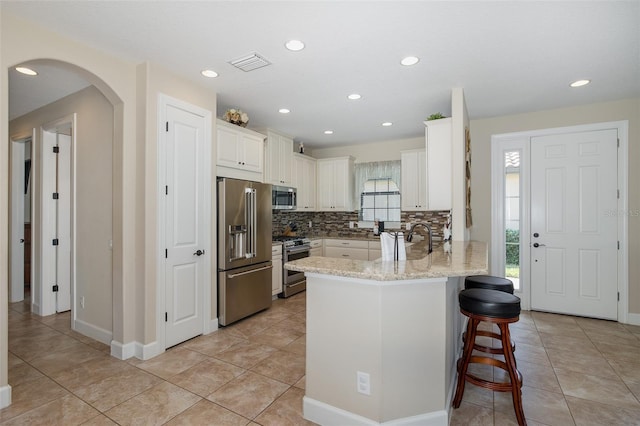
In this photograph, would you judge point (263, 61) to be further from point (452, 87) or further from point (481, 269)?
point (481, 269)

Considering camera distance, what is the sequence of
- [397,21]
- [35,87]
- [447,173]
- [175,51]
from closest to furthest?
[397,21] → [175,51] → [35,87] → [447,173]

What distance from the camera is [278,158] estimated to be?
496 centimetres

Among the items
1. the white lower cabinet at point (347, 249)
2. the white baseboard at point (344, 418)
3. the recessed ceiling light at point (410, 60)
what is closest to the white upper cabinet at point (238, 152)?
the white lower cabinet at point (347, 249)

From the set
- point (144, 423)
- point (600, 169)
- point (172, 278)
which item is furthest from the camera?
point (600, 169)

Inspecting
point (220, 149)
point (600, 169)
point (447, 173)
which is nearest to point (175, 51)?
point (220, 149)

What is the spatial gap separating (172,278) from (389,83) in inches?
115

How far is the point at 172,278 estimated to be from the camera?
2.98 m

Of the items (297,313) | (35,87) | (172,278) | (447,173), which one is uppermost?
(35,87)

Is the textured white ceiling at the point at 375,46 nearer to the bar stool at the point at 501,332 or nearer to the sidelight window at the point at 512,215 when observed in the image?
the sidelight window at the point at 512,215

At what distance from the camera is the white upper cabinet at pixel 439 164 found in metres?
3.46

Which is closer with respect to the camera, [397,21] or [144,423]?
[144,423]

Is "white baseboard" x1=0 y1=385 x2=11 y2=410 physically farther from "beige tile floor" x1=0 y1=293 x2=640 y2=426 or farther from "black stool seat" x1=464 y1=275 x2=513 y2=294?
"black stool seat" x1=464 y1=275 x2=513 y2=294

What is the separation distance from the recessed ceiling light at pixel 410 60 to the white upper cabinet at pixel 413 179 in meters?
2.56

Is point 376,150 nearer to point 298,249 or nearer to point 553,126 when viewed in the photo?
point 298,249
